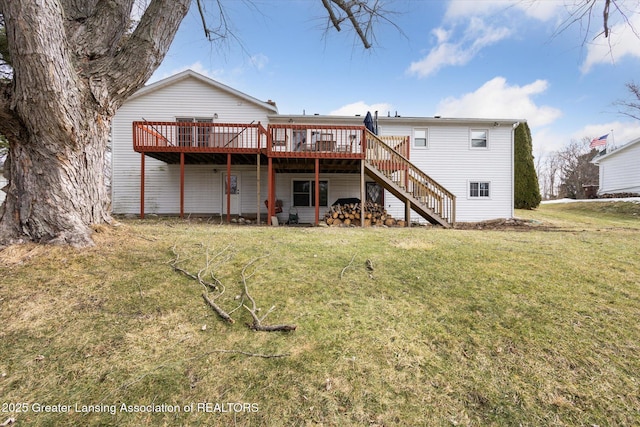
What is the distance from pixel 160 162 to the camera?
38.0ft

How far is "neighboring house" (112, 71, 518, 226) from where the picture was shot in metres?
10.6

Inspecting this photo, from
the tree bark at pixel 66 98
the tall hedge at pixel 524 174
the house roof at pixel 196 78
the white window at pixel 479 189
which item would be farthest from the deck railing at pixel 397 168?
the tall hedge at pixel 524 174

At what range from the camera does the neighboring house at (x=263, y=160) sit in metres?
10.6

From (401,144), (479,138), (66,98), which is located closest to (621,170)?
(479,138)

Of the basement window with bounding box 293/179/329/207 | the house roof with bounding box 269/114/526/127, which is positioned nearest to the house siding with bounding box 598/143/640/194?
the house roof with bounding box 269/114/526/127

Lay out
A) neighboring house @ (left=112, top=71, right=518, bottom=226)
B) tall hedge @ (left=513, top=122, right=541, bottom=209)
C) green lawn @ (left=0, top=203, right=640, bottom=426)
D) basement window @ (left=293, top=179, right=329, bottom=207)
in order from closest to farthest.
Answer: green lawn @ (left=0, top=203, right=640, bottom=426) → neighboring house @ (left=112, top=71, right=518, bottom=226) → basement window @ (left=293, top=179, right=329, bottom=207) → tall hedge @ (left=513, top=122, right=541, bottom=209)

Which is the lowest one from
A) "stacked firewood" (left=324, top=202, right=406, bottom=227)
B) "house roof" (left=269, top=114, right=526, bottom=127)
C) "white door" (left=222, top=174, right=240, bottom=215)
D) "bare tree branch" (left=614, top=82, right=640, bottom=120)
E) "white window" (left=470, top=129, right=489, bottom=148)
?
"stacked firewood" (left=324, top=202, right=406, bottom=227)

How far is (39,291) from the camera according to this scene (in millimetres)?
2945

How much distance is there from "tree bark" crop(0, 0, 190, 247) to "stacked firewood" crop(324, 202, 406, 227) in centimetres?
657

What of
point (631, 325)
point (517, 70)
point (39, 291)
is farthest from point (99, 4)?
point (517, 70)

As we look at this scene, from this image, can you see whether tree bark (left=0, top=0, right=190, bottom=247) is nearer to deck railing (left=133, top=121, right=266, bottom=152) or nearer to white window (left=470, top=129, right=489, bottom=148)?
deck railing (left=133, top=121, right=266, bottom=152)

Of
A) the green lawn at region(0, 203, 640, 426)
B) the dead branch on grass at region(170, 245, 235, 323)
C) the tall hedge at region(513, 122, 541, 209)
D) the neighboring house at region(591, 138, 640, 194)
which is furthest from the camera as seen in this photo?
the neighboring house at region(591, 138, 640, 194)

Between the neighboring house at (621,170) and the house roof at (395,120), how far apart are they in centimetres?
1402

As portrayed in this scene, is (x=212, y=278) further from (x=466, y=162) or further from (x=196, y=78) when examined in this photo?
(x=466, y=162)
